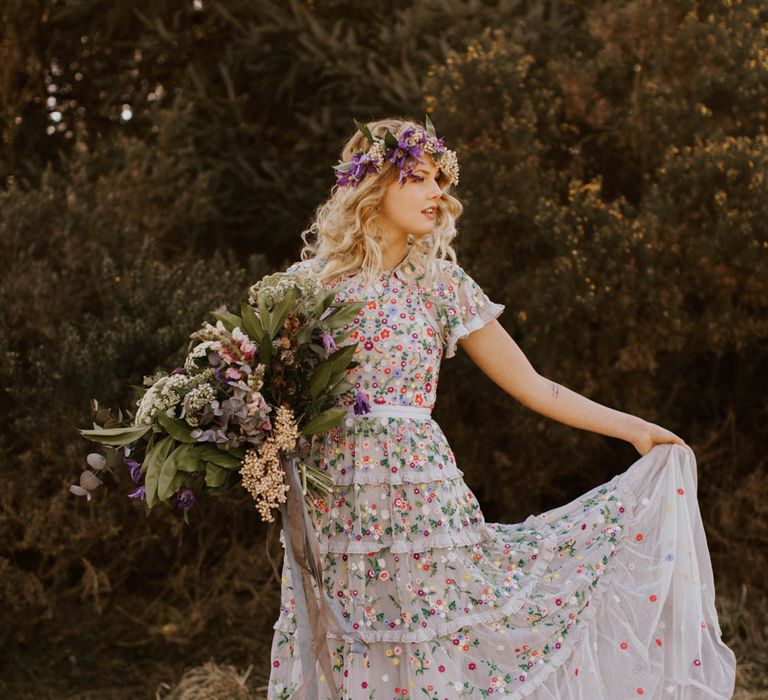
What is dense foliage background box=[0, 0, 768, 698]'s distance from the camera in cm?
561

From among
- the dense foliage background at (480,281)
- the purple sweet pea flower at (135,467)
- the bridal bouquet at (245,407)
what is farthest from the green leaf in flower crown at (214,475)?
the dense foliage background at (480,281)

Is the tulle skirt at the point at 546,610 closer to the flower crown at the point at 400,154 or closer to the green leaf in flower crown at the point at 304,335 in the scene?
the green leaf in flower crown at the point at 304,335

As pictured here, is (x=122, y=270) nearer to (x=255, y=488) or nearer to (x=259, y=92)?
(x=259, y=92)

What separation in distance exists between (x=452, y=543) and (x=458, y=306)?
0.70 meters

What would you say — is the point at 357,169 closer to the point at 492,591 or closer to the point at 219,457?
the point at 219,457

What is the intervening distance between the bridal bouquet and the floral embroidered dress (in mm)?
204

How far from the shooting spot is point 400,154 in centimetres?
323

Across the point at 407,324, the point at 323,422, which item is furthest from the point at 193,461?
the point at 407,324

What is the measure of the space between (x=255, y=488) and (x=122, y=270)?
11.9 feet

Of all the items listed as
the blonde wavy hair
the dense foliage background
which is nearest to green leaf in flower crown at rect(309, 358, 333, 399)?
the blonde wavy hair

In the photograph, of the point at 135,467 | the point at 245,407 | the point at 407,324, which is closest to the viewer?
the point at 245,407

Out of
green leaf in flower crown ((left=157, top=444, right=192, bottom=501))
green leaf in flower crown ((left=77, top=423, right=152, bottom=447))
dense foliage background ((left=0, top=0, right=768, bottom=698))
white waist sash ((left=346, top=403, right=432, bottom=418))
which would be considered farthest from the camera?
dense foliage background ((left=0, top=0, right=768, bottom=698))

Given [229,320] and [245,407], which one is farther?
[229,320]

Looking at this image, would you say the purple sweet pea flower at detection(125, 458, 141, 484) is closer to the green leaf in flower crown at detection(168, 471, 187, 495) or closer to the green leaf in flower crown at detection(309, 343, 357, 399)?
the green leaf in flower crown at detection(168, 471, 187, 495)
